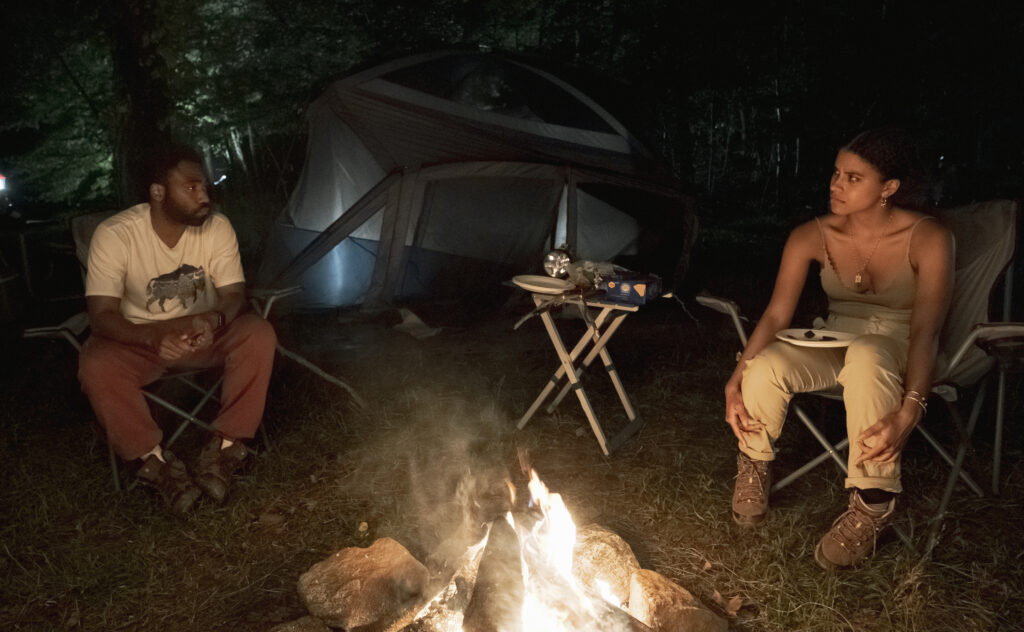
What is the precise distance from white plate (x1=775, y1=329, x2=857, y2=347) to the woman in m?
0.04

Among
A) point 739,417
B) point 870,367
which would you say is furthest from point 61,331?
point 870,367

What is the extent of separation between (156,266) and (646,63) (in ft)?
26.5

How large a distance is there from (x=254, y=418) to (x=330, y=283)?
8.84ft

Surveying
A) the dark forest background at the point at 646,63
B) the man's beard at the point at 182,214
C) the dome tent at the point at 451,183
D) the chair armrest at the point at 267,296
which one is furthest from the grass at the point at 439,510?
the dark forest background at the point at 646,63

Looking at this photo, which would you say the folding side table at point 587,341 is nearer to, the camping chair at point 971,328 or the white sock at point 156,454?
the camping chair at point 971,328

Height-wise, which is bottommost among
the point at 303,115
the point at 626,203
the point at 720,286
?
the point at 720,286

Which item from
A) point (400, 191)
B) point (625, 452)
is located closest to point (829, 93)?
point (400, 191)

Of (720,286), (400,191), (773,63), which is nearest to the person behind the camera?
(400,191)

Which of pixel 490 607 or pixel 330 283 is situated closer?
pixel 490 607

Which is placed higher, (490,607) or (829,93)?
(829,93)

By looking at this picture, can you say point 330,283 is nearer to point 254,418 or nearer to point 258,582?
point 254,418

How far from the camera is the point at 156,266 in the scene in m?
2.97

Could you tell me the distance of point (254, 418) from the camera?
290cm

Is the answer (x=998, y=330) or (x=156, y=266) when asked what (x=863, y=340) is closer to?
(x=998, y=330)
